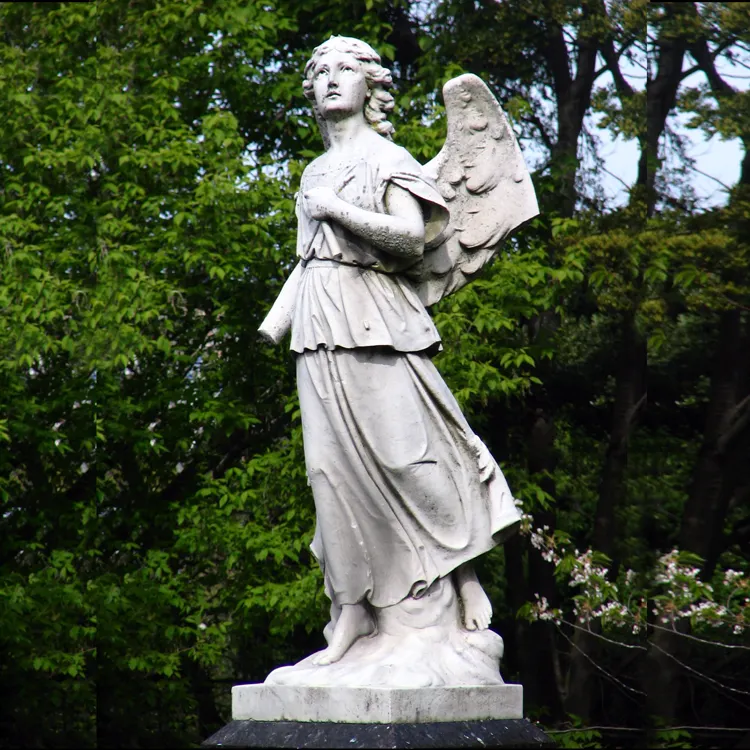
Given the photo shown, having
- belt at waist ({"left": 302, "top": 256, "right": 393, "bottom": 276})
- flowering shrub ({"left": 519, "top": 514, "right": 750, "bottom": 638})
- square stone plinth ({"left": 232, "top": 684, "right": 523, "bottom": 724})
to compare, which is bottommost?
square stone plinth ({"left": 232, "top": 684, "right": 523, "bottom": 724})

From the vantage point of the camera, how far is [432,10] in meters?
12.2

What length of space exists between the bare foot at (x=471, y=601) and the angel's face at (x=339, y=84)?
5.67ft

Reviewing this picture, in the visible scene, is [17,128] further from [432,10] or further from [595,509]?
[595,509]

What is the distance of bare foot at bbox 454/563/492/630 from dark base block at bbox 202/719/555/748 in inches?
14.9

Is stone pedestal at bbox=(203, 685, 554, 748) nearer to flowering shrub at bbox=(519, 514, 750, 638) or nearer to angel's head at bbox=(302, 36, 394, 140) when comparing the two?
angel's head at bbox=(302, 36, 394, 140)

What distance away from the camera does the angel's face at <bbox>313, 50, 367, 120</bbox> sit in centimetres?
522

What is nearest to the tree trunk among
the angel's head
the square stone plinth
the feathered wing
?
the feathered wing

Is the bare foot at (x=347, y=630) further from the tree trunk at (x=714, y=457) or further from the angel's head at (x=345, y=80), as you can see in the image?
the tree trunk at (x=714, y=457)

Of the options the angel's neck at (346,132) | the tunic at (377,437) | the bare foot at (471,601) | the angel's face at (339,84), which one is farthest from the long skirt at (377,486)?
the angel's face at (339,84)

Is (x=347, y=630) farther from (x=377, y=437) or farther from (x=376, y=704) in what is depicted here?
(x=377, y=437)

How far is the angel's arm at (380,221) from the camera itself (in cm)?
493

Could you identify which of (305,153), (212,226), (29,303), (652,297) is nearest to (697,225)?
(652,297)

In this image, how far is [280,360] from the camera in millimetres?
10680

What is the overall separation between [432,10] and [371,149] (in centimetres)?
734
